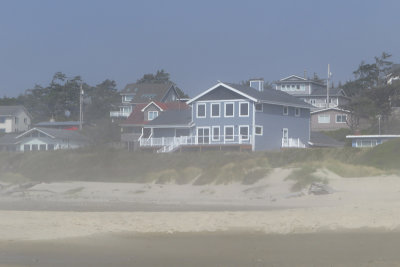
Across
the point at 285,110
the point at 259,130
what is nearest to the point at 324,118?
the point at 285,110

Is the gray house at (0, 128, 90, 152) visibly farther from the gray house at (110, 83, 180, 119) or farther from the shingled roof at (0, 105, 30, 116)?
the gray house at (110, 83, 180, 119)

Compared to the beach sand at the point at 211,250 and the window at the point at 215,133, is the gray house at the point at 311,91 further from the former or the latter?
the beach sand at the point at 211,250

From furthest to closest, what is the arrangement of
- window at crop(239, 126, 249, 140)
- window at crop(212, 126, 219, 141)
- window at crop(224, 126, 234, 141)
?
window at crop(212, 126, 219, 141)
window at crop(224, 126, 234, 141)
window at crop(239, 126, 249, 140)

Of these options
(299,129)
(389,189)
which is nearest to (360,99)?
(299,129)

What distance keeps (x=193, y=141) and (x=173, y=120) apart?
3.89 metres

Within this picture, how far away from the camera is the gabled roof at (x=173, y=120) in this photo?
54.8 metres

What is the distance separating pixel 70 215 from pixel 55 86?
8601cm

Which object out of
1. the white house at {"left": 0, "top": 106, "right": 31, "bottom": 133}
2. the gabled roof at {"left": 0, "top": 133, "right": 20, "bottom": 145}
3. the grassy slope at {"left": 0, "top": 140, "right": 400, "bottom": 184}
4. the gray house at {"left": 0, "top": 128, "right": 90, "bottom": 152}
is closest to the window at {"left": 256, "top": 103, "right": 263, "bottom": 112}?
the grassy slope at {"left": 0, "top": 140, "right": 400, "bottom": 184}

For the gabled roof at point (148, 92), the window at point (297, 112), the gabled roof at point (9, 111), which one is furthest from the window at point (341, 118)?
the gabled roof at point (9, 111)

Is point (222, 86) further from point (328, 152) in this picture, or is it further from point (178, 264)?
point (178, 264)

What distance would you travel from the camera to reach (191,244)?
15.7 meters

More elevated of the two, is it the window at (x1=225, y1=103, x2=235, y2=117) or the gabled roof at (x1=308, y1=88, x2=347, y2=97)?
the gabled roof at (x1=308, y1=88, x2=347, y2=97)

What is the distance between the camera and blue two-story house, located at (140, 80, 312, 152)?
5184cm

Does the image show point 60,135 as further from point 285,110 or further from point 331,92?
point 331,92
